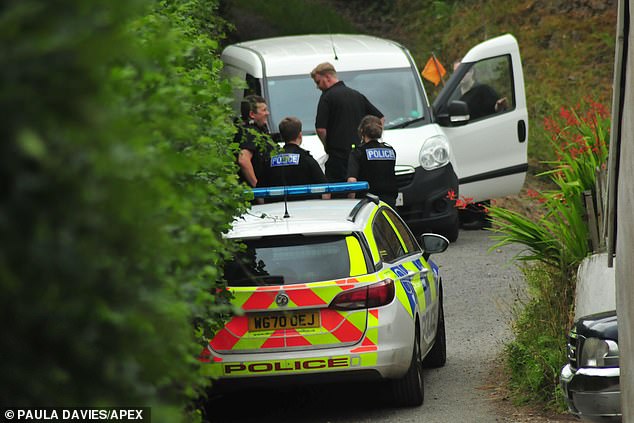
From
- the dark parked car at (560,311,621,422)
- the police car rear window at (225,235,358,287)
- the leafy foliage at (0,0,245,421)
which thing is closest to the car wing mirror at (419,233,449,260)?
the police car rear window at (225,235,358,287)

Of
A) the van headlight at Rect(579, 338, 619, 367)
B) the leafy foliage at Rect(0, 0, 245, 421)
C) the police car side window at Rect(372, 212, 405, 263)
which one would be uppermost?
the leafy foliage at Rect(0, 0, 245, 421)

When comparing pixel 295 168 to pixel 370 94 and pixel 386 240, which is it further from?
pixel 370 94

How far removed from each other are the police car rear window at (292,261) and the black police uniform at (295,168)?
290 cm

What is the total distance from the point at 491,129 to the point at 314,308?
8277mm

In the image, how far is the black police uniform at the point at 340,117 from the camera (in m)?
12.8

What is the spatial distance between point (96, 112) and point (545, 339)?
713cm

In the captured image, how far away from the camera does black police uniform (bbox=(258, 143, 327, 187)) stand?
11023 millimetres

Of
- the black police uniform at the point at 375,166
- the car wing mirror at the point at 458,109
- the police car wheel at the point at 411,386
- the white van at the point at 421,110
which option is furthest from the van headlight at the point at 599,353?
the car wing mirror at the point at 458,109

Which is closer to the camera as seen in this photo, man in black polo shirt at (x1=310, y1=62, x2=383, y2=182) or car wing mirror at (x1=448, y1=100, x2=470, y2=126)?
man in black polo shirt at (x1=310, y1=62, x2=383, y2=182)

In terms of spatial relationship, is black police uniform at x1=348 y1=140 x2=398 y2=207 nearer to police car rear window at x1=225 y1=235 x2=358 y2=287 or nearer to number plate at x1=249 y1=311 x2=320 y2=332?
police car rear window at x1=225 y1=235 x2=358 y2=287

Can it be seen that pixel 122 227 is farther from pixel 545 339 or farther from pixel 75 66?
pixel 545 339

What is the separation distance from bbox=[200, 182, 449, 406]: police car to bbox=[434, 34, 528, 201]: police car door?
7.25 m

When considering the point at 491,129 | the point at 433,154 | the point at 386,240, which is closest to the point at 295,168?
the point at 386,240

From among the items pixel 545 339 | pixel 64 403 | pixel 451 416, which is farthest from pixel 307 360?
pixel 64 403
